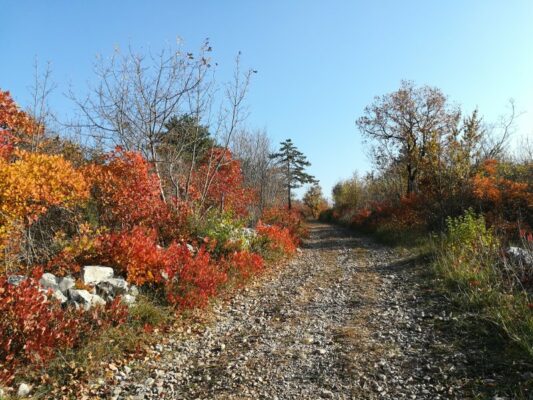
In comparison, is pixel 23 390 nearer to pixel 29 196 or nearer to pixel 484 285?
pixel 29 196

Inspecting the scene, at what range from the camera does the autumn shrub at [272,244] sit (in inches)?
460

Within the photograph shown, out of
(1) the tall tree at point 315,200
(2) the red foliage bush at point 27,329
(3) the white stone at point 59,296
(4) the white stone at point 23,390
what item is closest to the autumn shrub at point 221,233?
(3) the white stone at point 59,296

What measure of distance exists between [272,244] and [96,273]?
6.98m

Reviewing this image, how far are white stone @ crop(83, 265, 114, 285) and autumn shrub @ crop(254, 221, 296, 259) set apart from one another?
584 centimetres

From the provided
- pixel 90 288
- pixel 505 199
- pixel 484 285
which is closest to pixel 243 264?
pixel 90 288

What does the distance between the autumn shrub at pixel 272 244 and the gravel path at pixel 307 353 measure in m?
3.41

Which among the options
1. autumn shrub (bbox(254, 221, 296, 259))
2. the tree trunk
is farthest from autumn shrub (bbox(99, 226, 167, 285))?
the tree trunk

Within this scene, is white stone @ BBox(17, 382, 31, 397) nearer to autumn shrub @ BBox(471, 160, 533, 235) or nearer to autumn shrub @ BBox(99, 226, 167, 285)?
autumn shrub @ BBox(99, 226, 167, 285)

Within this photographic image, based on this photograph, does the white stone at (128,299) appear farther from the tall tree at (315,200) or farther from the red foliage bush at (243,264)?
the tall tree at (315,200)

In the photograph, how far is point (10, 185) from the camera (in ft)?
20.3

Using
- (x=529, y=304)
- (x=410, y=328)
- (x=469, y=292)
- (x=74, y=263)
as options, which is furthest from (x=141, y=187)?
(x=529, y=304)

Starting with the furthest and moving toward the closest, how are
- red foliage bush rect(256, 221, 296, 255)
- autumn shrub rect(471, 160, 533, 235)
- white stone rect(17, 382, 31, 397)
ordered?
red foliage bush rect(256, 221, 296, 255), autumn shrub rect(471, 160, 533, 235), white stone rect(17, 382, 31, 397)

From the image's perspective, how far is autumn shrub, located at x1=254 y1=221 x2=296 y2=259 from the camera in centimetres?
1170

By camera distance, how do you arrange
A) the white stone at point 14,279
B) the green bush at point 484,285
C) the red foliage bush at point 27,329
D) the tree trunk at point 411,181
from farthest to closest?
the tree trunk at point 411,181
the white stone at point 14,279
the green bush at point 484,285
the red foliage bush at point 27,329
